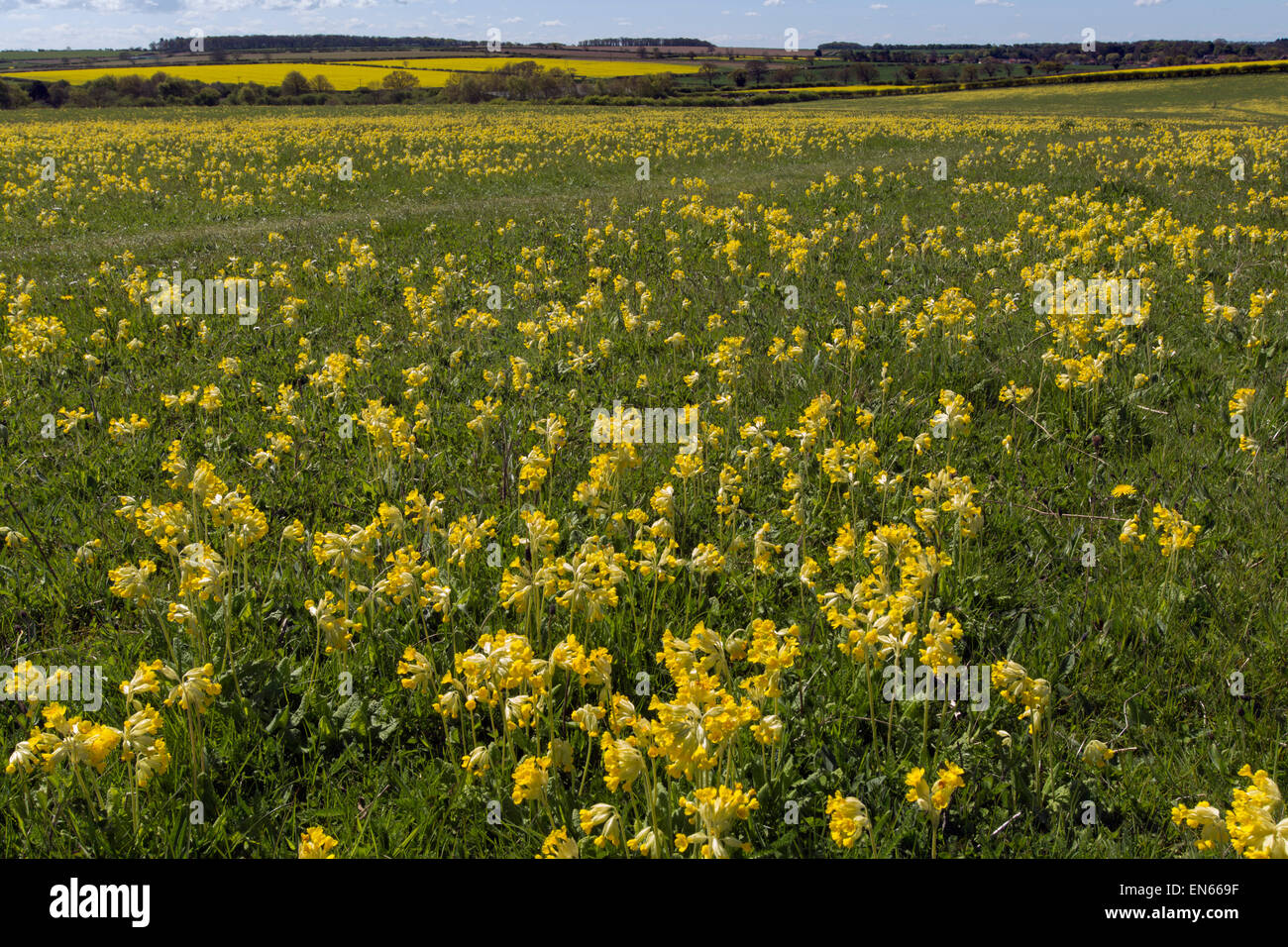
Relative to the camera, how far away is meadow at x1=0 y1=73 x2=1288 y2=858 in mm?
2947

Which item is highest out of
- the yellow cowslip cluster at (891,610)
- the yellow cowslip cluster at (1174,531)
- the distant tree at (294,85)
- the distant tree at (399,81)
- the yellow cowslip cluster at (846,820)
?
the distant tree at (399,81)

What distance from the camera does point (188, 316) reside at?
9.12 m

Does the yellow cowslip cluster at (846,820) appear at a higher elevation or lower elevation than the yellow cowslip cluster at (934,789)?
lower

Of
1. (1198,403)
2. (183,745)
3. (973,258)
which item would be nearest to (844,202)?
(973,258)

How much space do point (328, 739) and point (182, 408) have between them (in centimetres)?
452

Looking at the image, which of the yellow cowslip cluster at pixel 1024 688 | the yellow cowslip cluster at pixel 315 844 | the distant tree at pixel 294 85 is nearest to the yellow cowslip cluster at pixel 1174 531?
the yellow cowslip cluster at pixel 1024 688

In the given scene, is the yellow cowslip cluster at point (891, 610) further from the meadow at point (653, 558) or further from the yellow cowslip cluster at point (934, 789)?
the yellow cowslip cluster at point (934, 789)

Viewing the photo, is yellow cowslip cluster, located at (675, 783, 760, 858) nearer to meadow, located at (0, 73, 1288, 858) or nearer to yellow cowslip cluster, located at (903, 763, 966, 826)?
meadow, located at (0, 73, 1288, 858)

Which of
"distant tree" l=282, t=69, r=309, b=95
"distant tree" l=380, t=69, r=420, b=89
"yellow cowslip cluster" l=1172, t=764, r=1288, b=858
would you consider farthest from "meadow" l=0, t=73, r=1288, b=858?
"distant tree" l=380, t=69, r=420, b=89

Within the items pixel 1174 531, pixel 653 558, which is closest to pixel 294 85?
pixel 653 558

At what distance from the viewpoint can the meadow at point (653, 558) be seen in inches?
116

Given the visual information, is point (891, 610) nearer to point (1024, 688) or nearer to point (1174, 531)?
point (1024, 688)

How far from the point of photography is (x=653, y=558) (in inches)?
155

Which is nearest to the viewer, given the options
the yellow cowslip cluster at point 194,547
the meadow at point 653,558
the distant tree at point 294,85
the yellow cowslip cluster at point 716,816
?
the yellow cowslip cluster at point 716,816
